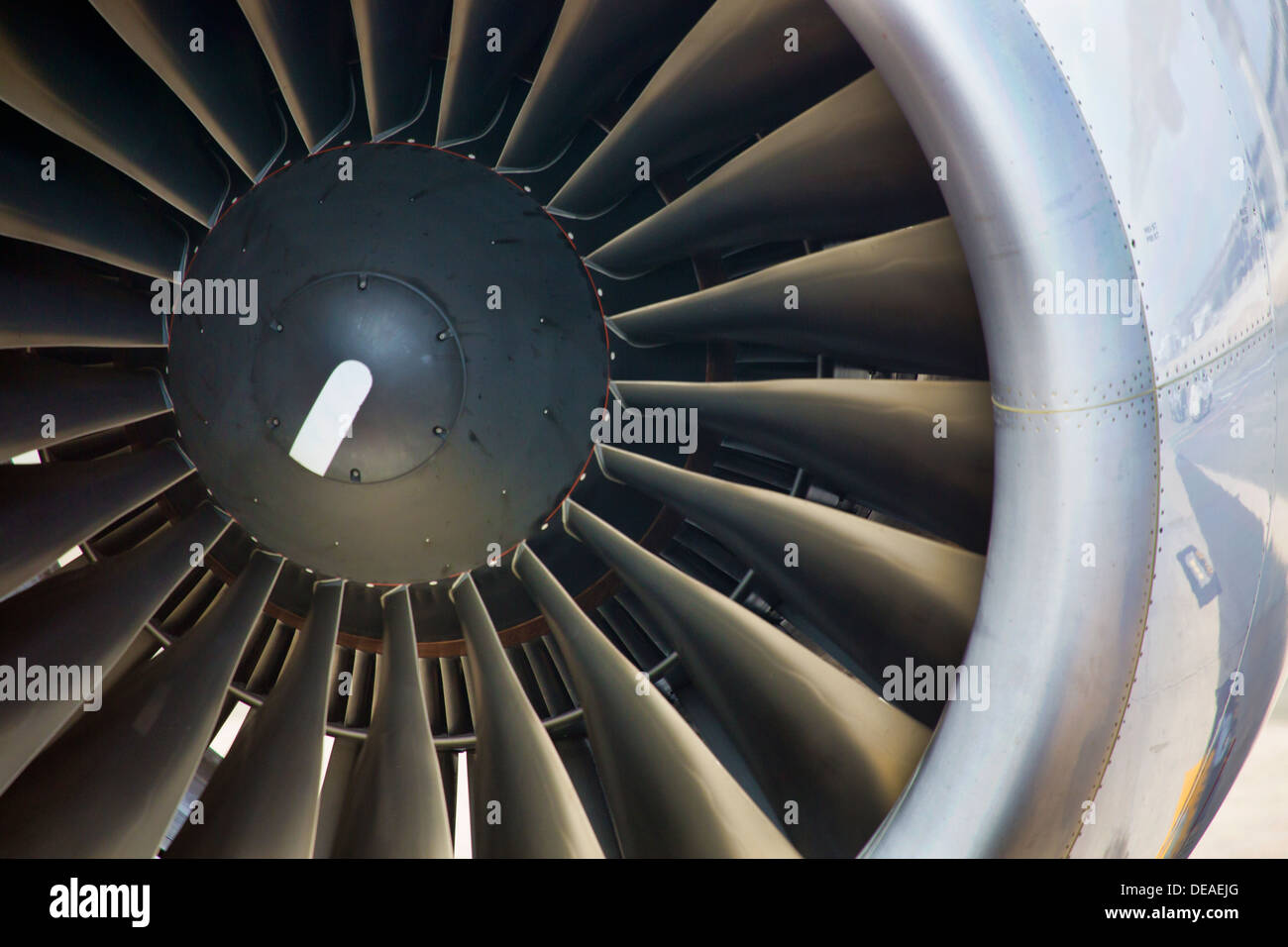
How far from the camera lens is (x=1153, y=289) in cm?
127

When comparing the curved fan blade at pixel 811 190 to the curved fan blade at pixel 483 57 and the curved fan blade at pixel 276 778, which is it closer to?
the curved fan blade at pixel 483 57

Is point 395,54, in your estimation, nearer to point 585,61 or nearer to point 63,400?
point 585,61

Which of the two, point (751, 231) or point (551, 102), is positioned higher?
point (551, 102)

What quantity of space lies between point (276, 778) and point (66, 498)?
2.16ft

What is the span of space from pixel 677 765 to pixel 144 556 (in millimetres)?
1091

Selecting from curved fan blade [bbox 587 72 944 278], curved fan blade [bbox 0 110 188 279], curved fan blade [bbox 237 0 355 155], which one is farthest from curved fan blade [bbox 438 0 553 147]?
curved fan blade [bbox 0 110 188 279]

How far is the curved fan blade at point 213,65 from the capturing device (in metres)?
1.70

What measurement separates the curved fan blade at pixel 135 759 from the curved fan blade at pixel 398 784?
0.27 metres

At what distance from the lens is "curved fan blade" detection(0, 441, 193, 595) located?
175 centimetres

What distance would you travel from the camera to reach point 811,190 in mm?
1666

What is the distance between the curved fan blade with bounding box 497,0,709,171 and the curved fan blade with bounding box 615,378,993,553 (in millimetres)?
599
